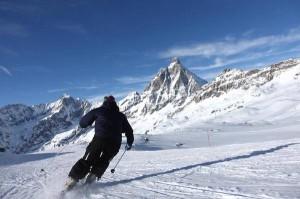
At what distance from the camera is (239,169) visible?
34.4 ft

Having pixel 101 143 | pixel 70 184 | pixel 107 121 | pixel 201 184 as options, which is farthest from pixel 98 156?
pixel 201 184

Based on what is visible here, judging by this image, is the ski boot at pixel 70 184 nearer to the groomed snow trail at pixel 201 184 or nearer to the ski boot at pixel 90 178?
the groomed snow trail at pixel 201 184

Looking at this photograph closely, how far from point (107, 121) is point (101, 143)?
56cm

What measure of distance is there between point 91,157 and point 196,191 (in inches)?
104

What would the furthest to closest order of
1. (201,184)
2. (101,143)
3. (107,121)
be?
1. (107,121)
2. (101,143)
3. (201,184)

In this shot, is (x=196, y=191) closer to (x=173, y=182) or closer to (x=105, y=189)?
(x=173, y=182)

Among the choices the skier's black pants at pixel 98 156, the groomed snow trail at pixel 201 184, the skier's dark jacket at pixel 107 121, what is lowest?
the groomed snow trail at pixel 201 184

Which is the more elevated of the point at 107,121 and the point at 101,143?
the point at 107,121

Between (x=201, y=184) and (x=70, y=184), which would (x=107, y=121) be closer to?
(x=70, y=184)

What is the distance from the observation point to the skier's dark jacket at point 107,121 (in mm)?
9633

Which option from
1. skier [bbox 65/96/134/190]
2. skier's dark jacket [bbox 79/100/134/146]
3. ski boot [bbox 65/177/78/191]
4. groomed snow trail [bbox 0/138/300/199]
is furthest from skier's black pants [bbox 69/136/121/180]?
groomed snow trail [bbox 0/138/300/199]

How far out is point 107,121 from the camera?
9750 mm

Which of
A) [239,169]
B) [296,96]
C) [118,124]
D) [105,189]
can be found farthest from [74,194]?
[296,96]

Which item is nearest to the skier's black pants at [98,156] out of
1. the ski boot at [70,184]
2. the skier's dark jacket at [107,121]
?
the skier's dark jacket at [107,121]
